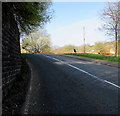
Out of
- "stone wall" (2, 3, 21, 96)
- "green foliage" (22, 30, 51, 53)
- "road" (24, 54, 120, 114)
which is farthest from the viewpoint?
"green foliage" (22, 30, 51, 53)

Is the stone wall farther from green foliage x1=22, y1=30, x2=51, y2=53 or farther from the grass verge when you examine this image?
green foliage x1=22, y1=30, x2=51, y2=53

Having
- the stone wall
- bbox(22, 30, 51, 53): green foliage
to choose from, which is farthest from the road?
bbox(22, 30, 51, 53): green foliage

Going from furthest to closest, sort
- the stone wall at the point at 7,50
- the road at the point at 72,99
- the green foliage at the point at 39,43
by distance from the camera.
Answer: the green foliage at the point at 39,43 → the stone wall at the point at 7,50 → the road at the point at 72,99

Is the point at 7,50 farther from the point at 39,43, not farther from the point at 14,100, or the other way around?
the point at 39,43

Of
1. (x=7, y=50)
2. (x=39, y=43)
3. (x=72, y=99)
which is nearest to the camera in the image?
(x=72, y=99)

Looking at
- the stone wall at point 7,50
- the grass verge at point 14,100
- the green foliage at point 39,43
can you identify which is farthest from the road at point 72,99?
the green foliage at point 39,43

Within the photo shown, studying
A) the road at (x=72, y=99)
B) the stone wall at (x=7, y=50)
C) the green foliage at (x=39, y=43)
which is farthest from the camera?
the green foliage at (x=39, y=43)

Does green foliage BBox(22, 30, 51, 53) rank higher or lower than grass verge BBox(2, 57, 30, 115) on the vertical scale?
higher

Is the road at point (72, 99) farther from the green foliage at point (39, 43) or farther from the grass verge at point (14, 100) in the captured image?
the green foliage at point (39, 43)

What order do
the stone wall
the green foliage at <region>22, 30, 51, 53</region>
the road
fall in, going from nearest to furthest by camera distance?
the road
the stone wall
the green foliage at <region>22, 30, 51, 53</region>

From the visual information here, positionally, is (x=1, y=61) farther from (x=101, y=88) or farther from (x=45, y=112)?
(x=101, y=88)

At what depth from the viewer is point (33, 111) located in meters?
3.96

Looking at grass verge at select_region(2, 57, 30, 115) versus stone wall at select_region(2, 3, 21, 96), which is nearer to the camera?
grass verge at select_region(2, 57, 30, 115)

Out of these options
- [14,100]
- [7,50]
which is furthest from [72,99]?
[7,50]
